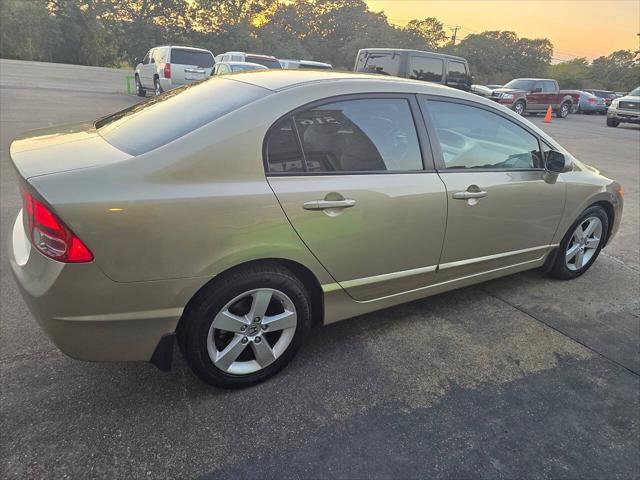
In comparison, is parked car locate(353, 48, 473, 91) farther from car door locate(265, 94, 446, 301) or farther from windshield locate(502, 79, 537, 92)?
windshield locate(502, 79, 537, 92)

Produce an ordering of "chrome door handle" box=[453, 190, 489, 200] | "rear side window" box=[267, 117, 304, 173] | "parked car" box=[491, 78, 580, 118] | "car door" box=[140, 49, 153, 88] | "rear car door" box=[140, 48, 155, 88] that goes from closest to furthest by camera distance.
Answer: "rear side window" box=[267, 117, 304, 173], "chrome door handle" box=[453, 190, 489, 200], "rear car door" box=[140, 48, 155, 88], "car door" box=[140, 49, 153, 88], "parked car" box=[491, 78, 580, 118]

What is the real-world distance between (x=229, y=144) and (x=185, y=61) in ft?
52.3

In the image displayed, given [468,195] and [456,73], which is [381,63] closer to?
[456,73]

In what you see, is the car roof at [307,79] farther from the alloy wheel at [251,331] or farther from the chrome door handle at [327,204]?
the alloy wheel at [251,331]

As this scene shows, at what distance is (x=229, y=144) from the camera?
7.02ft

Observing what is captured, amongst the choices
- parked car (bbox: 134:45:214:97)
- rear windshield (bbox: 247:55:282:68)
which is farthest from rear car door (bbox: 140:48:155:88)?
rear windshield (bbox: 247:55:282:68)

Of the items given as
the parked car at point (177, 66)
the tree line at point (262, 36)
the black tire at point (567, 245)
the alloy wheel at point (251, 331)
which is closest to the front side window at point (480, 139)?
the black tire at point (567, 245)

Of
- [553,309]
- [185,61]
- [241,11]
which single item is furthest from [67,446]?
[241,11]

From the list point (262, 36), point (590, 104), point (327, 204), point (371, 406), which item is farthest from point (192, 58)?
point (262, 36)

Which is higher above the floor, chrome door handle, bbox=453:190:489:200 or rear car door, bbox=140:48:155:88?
chrome door handle, bbox=453:190:489:200

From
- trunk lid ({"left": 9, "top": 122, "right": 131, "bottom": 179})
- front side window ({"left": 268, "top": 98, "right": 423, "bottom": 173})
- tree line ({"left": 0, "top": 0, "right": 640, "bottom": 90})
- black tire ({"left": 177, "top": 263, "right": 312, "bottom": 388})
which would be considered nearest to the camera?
trunk lid ({"left": 9, "top": 122, "right": 131, "bottom": 179})

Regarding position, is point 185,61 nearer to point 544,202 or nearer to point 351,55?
point 544,202

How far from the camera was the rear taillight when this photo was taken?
5.97 ft

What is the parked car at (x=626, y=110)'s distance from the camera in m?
18.7
